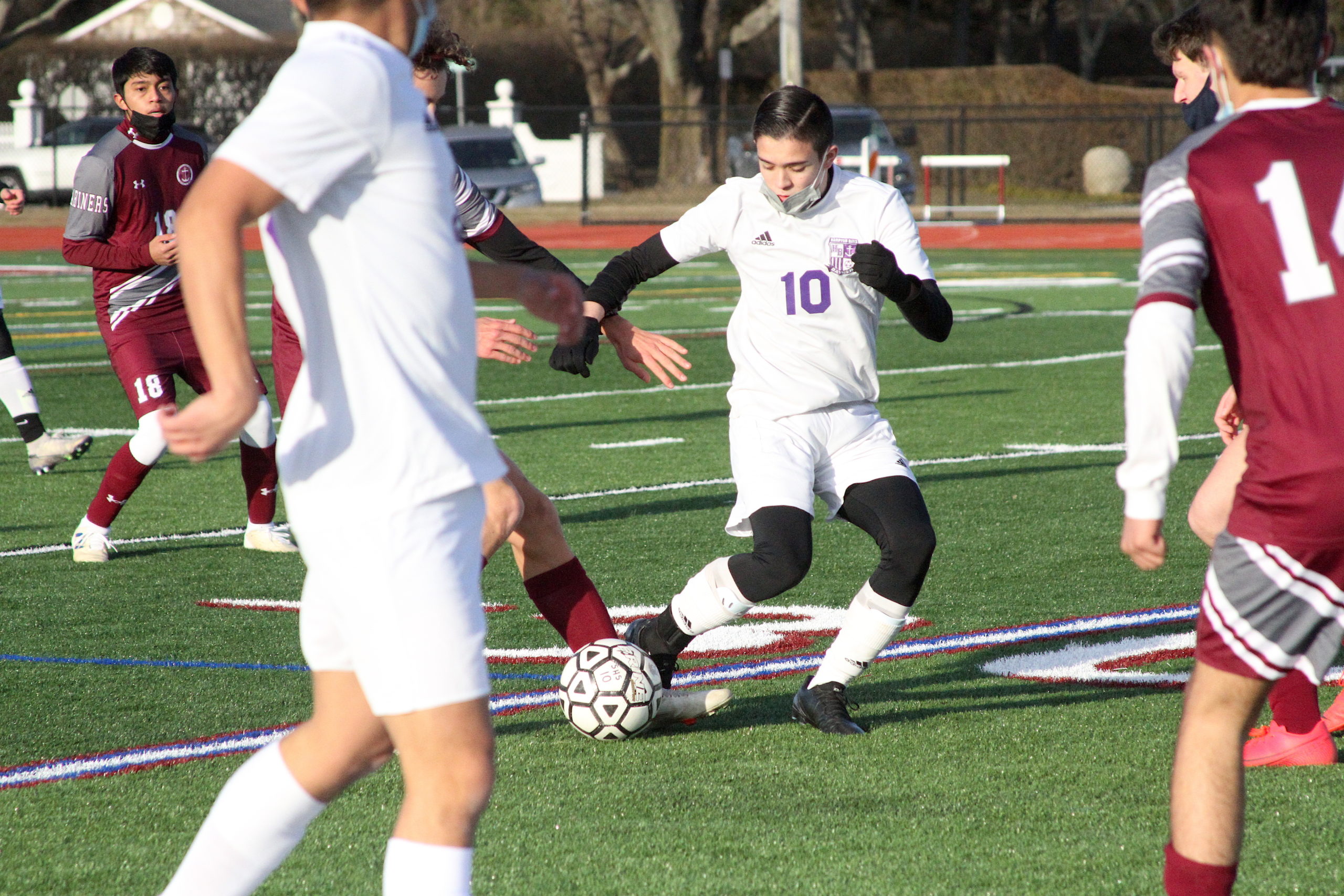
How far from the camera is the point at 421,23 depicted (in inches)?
112

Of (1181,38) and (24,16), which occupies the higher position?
(24,16)

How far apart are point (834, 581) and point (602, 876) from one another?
343cm

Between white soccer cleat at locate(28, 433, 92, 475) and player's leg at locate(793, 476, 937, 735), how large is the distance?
6.22 meters

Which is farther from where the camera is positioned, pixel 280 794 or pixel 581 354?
pixel 581 354

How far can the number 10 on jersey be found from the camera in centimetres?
526

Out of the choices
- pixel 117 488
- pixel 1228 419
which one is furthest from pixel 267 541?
pixel 1228 419

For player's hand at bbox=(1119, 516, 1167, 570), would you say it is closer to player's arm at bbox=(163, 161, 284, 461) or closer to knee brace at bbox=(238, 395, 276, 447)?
player's arm at bbox=(163, 161, 284, 461)

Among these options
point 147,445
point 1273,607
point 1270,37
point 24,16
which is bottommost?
point 147,445

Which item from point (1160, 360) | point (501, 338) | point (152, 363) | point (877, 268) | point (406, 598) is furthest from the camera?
point (152, 363)

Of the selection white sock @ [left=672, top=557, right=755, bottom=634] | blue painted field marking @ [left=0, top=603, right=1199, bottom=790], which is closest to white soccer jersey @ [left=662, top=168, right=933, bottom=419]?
white sock @ [left=672, top=557, right=755, bottom=634]

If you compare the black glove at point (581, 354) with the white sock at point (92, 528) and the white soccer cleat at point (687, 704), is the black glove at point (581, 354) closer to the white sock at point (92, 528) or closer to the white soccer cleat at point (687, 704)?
the white soccer cleat at point (687, 704)

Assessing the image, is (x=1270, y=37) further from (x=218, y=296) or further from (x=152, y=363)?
(x=152, y=363)

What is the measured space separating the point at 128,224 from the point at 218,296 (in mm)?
5696

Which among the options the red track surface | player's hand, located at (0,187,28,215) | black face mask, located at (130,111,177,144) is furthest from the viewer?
the red track surface
